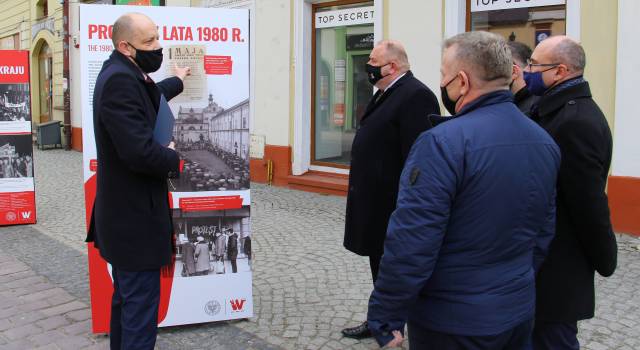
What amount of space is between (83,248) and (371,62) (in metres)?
A: 4.14

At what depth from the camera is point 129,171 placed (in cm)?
303

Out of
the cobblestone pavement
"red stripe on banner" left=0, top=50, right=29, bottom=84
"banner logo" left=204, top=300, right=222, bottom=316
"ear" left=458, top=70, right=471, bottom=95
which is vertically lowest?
the cobblestone pavement

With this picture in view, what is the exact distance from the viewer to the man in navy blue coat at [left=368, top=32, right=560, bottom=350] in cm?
196

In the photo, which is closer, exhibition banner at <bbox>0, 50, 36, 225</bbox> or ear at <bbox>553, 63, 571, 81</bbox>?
ear at <bbox>553, 63, 571, 81</bbox>

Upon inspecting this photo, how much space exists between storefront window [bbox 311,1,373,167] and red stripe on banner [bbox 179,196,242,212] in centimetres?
588

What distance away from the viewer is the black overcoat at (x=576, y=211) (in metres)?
2.53

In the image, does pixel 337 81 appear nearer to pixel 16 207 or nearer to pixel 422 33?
pixel 422 33

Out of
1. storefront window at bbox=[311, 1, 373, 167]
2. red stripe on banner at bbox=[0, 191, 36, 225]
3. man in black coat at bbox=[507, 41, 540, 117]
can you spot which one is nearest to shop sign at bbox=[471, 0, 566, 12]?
storefront window at bbox=[311, 1, 373, 167]

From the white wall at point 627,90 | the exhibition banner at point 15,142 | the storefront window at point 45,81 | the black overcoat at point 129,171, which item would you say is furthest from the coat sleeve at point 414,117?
the storefront window at point 45,81

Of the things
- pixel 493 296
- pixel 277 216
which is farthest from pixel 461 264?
pixel 277 216

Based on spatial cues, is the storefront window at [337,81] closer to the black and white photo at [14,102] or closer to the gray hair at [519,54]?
the black and white photo at [14,102]

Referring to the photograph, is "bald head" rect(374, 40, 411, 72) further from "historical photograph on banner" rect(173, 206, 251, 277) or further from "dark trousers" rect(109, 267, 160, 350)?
"dark trousers" rect(109, 267, 160, 350)

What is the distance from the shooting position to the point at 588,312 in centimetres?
268

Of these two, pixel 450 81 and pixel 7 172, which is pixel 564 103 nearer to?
→ pixel 450 81
